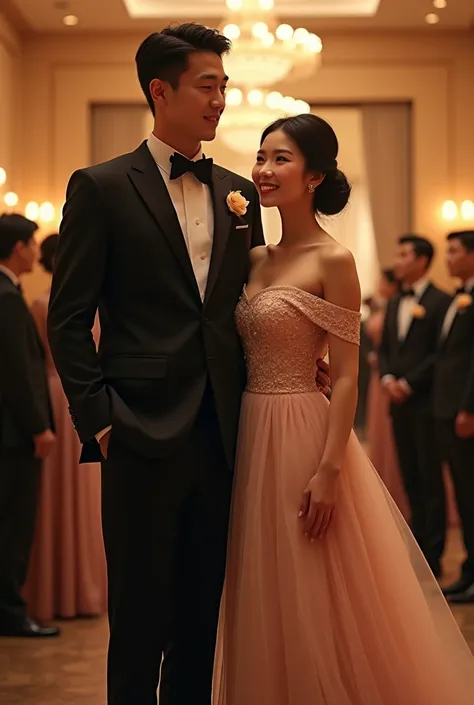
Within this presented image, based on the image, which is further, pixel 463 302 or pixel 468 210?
pixel 468 210

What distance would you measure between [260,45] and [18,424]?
13.3ft

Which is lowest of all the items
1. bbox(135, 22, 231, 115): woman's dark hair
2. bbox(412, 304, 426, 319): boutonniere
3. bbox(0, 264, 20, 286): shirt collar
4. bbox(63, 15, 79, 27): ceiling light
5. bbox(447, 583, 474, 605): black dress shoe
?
bbox(447, 583, 474, 605): black dress shoe

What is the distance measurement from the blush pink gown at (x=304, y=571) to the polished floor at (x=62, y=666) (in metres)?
1.08

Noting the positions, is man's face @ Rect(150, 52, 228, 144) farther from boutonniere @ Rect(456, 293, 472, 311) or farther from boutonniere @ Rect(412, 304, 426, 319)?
boutonniere @ Rect(412, 304, 426, 319)

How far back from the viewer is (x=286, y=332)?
2.63 meters

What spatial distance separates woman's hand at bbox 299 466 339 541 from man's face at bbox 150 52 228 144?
85cm

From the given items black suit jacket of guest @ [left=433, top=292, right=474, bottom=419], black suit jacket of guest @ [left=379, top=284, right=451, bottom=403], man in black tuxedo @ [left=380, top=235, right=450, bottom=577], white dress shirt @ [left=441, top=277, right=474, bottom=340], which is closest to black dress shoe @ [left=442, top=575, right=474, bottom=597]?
man in black tuxedo @ [left=380, top=235, right=450, bottom=577]

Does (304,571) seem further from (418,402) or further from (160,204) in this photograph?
(418,402)

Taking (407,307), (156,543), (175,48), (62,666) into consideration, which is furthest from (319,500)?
(407,307)

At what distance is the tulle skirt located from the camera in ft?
8.29

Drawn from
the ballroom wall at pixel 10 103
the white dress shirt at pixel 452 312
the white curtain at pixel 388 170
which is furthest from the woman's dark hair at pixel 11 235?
the white curtain at pixel 388 170

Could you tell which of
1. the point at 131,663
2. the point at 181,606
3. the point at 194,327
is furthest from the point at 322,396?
the point at 131,663

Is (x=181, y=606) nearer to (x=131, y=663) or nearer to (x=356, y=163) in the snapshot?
(x=131, y=663)

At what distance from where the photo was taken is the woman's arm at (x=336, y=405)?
8.32 ft
